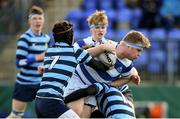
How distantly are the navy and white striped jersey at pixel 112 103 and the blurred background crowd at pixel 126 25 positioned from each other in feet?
22.2

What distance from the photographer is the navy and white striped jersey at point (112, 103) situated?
8.73 m

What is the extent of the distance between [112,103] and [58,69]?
111 cm

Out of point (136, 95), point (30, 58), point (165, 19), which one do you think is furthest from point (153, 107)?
point (30, 58)

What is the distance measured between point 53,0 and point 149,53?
4723 millimetres

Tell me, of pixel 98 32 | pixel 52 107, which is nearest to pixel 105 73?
pixel 98 32

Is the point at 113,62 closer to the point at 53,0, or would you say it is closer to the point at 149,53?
the point at 149,53

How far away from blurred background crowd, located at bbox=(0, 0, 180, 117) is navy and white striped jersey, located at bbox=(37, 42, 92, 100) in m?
7.58

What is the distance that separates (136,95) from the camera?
51.2 feet

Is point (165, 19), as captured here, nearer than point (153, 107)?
No

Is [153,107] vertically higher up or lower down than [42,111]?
lower down

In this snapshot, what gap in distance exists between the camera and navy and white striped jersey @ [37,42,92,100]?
317 inches

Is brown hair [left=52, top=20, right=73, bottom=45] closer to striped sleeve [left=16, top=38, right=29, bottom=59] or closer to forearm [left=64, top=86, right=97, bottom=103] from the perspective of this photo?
forearm [left=64, top=86, right=97, bottom=103]

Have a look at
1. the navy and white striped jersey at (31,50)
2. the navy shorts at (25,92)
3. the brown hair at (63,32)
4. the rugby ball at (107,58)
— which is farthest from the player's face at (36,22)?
the brown hair at (63,32)

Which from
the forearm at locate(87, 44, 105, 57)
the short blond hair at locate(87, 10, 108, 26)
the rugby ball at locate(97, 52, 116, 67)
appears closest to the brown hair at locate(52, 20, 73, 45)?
the forearm at locate(87, 44, 105, 57)
